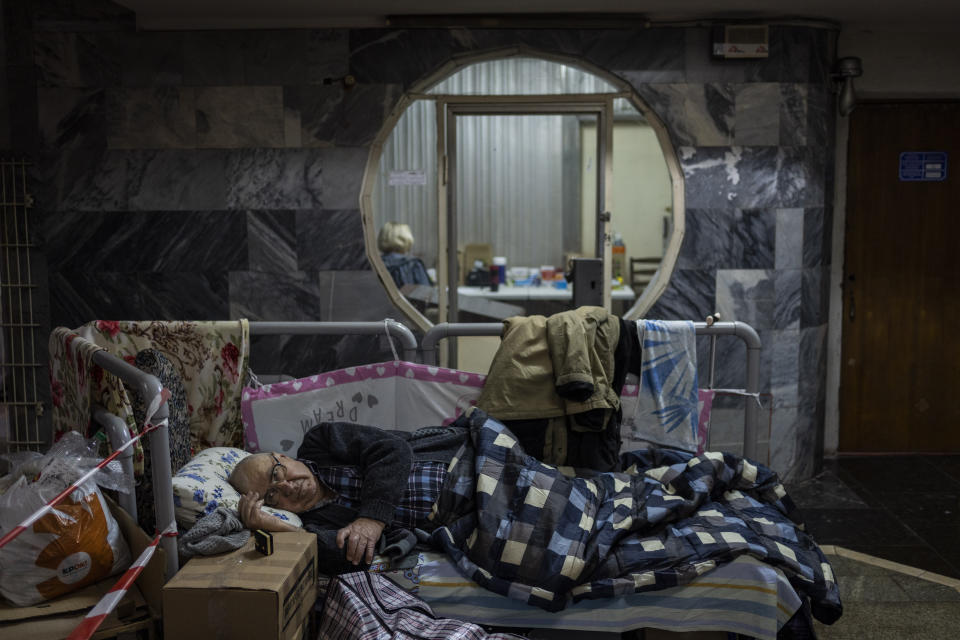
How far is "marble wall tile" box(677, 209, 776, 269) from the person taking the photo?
13.5ft

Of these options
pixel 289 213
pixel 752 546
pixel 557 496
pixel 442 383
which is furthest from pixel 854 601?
pixel 289 213

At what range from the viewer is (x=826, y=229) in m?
4.33

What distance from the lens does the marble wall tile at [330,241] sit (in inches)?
163

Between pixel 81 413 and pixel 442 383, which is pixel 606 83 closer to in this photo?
pixel 442 383

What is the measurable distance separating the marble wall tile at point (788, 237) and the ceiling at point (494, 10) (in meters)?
0.93

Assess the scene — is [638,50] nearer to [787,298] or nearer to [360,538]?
[787,298]

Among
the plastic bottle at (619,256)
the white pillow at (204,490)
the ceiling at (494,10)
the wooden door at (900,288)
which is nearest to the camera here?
the white pillow at (204,490)

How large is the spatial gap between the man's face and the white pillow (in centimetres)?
4

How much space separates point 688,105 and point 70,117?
292 cm

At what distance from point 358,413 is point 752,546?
1310 mm

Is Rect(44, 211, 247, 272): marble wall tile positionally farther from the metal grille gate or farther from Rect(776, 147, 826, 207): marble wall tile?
Rect(776, 147, 826, 207): marble wall tile

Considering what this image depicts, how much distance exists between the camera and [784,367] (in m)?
4.23

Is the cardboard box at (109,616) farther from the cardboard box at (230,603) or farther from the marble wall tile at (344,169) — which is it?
the marble wall tile at (344,169)

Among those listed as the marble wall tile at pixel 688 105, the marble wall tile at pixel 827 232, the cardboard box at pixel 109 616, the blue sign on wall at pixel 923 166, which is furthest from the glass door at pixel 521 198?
the cardboard box at pixel 109 616
